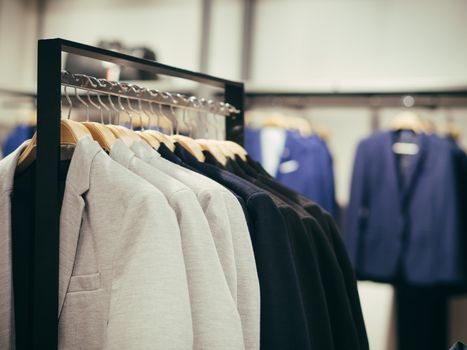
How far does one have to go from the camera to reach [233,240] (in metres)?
1.05

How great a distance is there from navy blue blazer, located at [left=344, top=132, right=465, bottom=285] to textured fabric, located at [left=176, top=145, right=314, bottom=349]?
1409 millimetres

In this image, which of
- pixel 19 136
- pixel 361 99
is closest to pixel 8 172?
pixel 19 136

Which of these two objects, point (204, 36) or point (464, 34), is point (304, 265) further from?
point (464, 34)

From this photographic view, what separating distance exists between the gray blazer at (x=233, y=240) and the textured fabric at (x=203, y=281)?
0.14 ft

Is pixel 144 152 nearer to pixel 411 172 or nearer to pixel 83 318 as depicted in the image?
pixel 83 318

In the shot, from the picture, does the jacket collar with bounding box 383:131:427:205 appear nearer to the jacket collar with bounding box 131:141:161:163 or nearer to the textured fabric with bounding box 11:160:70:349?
the jacket collar with bounding box 131:141:161:163

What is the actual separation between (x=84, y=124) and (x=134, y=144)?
10cm

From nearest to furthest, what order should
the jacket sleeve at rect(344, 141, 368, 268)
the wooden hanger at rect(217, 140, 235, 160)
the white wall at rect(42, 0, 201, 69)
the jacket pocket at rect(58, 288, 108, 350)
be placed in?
the jacket pocket at rect(58, 288, 108, 350)
the wooden hanger at rect(217, 140, 235, 160)
the jacket sleeve at rect(344, 141, 368, 268)
the white wall at rect(42, 0, 201, 69)

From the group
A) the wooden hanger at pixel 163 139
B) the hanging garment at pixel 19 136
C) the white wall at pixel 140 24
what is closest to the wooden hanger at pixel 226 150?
the wooden hanger at pixel 163 139

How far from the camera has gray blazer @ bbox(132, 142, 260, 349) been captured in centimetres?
101

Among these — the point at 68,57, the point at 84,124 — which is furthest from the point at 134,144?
the point at 68,57

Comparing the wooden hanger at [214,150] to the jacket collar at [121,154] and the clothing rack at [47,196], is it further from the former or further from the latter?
the clothing rack at [47,196]

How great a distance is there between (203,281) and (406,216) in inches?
66.0

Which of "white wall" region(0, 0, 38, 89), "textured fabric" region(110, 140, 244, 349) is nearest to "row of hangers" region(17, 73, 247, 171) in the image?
"textured fabric" region(110, 140, 244, 349)
